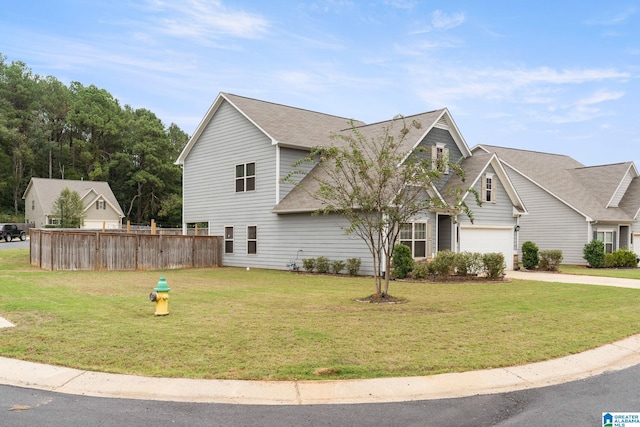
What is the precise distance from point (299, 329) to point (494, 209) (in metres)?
18.1

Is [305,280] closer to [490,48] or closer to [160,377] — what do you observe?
[490,48]

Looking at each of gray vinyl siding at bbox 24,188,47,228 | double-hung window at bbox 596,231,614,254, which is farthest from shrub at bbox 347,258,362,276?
gray vinyl siding at bbox 24,188,47,228

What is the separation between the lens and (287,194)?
2408cm

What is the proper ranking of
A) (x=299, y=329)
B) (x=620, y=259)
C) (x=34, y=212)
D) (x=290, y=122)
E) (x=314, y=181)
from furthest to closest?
(x=34, y=212)
(x=620, y=259)
(x=290, y=122)
(x=314, y=181)
(x=299, y=329)

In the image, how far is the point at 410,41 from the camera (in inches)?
784

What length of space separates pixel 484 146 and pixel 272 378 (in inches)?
1235

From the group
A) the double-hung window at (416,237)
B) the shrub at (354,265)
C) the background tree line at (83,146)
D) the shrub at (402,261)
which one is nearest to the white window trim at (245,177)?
the shrub at (354,265)

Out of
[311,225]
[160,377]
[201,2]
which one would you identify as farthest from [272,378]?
[311,225]

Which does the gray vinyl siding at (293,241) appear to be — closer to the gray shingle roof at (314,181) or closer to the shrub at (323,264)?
the shrub at (323,264)

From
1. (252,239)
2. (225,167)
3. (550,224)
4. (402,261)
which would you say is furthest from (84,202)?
(402,261)

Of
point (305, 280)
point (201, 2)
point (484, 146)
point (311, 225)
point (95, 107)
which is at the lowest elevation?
point (305, 280)

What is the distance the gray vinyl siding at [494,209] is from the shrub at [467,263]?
368cm

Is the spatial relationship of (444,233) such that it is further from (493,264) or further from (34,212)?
(34,212)

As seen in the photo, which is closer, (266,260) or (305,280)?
(305,280)
